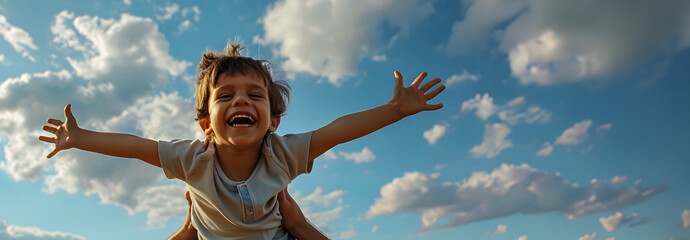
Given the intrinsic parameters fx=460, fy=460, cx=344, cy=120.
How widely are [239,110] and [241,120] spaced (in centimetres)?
11

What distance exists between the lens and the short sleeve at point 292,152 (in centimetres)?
372

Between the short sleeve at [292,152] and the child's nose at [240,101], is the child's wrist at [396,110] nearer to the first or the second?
the short sleeve at [292,152]

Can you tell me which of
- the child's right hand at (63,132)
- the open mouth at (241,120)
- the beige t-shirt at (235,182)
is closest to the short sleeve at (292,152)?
the beige t-shirt at (235,182)

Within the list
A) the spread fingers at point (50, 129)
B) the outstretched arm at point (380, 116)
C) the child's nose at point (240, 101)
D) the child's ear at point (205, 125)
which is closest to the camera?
the child's nose at point (240, 101)

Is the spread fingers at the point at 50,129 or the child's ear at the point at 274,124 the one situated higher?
the child's ear at the point at 274,124

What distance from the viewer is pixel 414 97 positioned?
12.0 ft

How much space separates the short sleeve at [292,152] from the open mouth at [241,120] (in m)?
0.32

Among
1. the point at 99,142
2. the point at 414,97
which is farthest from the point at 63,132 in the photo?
the point at 414,97

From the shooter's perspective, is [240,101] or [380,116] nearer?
[240,101]

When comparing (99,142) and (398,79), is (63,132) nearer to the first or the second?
(99,142)

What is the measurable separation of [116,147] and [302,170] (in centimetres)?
145

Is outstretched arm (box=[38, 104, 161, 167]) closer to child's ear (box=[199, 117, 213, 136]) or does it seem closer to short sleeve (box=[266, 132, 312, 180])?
Answer: child's ear (box=[199, 117, 213, 136])

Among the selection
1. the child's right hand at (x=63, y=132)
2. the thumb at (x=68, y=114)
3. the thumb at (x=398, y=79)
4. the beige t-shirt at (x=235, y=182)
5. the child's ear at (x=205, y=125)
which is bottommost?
the beige t-shirt at (x=235, y=182)

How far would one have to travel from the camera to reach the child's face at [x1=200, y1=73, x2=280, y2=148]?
351cm
